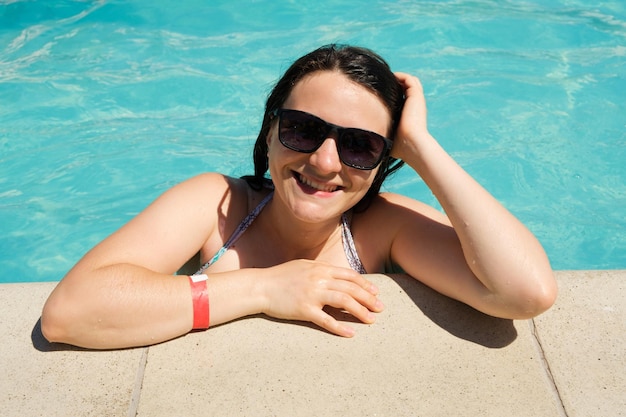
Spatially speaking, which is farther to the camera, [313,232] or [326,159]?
[313,232]

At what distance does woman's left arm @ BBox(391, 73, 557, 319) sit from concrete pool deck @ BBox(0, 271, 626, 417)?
127 mm

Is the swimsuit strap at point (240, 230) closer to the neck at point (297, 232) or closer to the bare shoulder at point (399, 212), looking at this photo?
the neck at point (297, 232)

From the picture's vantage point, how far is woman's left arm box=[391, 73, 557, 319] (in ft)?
8.63

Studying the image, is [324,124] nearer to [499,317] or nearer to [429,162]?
[429,162]

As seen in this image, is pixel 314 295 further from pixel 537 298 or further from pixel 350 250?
pixel 537 298

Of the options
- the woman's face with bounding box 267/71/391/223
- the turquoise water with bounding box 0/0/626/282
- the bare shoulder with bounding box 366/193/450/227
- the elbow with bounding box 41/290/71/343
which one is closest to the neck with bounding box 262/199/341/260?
the bare shoulder with bounding box 366/193/450/227

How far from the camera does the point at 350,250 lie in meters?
3.27

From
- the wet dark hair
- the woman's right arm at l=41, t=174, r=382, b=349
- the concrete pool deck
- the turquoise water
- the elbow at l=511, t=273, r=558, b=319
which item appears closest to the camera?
the concrete pool deck

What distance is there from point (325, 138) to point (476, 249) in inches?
27.2

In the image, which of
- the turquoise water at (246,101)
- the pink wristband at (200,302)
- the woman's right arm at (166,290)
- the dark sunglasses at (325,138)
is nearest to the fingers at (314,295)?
the woman's right arm at (166,290)

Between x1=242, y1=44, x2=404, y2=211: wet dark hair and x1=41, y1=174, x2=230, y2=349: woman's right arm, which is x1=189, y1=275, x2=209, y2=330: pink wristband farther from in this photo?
x1=242, y1=44, x2=404, y2=211: wet dark hair

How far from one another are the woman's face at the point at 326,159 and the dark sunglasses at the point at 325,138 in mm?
24

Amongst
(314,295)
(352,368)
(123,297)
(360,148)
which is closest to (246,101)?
→ (360,148)

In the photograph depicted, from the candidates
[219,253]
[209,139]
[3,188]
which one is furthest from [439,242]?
[3,188]
